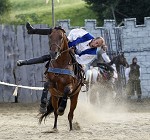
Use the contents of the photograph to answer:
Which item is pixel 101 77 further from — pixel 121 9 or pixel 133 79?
pixel 121 9

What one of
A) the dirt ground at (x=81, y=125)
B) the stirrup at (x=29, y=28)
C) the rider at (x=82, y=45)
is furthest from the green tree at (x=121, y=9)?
the stirrup at (x=29, y=28)

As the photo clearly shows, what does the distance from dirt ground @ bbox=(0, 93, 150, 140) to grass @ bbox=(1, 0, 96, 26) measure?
1391 inches

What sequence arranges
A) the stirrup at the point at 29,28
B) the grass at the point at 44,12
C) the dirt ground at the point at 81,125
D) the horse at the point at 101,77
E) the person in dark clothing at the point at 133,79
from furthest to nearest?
the grass at the point at 44,12 < the person in dark clothing at the point at 133,79 < the horse at the point at 101,77 < the stirrup at the point at 29,28 < the dirt ground at the point at 81,125

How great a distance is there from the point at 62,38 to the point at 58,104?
153cm

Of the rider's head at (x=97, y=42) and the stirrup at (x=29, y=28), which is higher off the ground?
the stirrup at (x=29, y=28)

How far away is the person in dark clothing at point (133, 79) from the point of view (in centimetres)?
2422

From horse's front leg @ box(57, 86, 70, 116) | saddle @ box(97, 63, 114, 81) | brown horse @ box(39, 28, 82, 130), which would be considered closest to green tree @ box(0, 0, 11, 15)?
saddle @ box(97, 63, 114, 81)

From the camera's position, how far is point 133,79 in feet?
80.6

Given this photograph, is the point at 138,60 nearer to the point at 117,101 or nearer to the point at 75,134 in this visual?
the point at 117,101

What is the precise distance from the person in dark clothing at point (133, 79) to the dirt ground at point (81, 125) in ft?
13.4

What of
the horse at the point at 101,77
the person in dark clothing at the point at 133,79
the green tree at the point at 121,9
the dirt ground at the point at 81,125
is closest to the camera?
the dirt ground at the point at 81,125

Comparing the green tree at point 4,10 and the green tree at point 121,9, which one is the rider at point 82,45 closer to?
the green tree at point 121,9

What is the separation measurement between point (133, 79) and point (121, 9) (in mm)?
22009

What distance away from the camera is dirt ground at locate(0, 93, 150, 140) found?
38.7 ft
